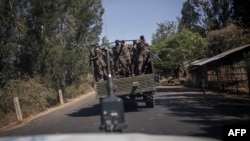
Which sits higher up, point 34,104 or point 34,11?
point 34,11

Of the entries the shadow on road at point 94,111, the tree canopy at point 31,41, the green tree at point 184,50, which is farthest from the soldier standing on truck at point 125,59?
the green tree at point 184,50

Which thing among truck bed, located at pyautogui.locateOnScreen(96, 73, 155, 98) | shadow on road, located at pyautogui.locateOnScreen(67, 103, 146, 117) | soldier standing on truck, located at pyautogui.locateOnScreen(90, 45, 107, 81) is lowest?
shadow on road, located at pyautogui.locateOnScreen(67, 103, 146, 117)

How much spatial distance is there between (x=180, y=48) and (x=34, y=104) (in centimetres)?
3339

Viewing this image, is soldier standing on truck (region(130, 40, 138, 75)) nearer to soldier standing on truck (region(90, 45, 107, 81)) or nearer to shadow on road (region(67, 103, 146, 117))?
soldier standing on truck (region(90, 45, 107, 81))

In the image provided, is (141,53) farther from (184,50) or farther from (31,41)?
(184,50)

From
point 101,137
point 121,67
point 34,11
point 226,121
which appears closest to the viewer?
point 101,137

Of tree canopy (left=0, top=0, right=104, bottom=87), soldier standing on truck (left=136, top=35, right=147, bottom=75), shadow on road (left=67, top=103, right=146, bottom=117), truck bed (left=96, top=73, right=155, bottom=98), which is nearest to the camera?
truck bed (left=96, top=73, right=155, bottom=98)

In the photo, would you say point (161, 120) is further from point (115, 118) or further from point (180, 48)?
point (180, 48)

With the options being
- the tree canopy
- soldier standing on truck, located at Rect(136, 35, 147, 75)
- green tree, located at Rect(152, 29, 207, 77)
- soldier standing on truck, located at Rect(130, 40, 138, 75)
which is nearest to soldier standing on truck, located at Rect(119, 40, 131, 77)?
soldier standing on truck, located at Rect(130, 40, 138, 75)

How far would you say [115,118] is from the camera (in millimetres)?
4738

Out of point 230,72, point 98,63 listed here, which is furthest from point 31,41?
point 230,72

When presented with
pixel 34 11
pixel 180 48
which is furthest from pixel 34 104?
pixel 180 48

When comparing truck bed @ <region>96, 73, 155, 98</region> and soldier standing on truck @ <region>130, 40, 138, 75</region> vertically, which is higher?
soldier standing on truck @ <region>130, 40, 138, 75</region>

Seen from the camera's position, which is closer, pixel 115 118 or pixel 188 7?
pixel 115 118
